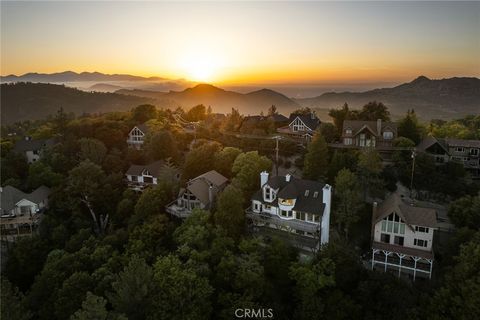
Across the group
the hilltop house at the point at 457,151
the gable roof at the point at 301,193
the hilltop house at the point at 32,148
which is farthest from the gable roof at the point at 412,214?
the hilltop house at the point at 32,148

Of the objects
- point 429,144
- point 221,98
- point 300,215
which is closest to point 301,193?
point 300,215

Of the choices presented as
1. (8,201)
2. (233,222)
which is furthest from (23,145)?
(233,222)

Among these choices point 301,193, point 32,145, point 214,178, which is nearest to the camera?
point 301,193

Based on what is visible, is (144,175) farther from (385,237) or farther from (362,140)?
(362,140)

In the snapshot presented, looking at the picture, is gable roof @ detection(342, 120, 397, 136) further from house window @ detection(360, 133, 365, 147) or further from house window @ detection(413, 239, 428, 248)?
house window @ detection(413, 239, 428, 248)

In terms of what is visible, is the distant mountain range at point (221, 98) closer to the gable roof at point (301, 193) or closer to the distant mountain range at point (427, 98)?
the distant mountain range at point (427, 98)
